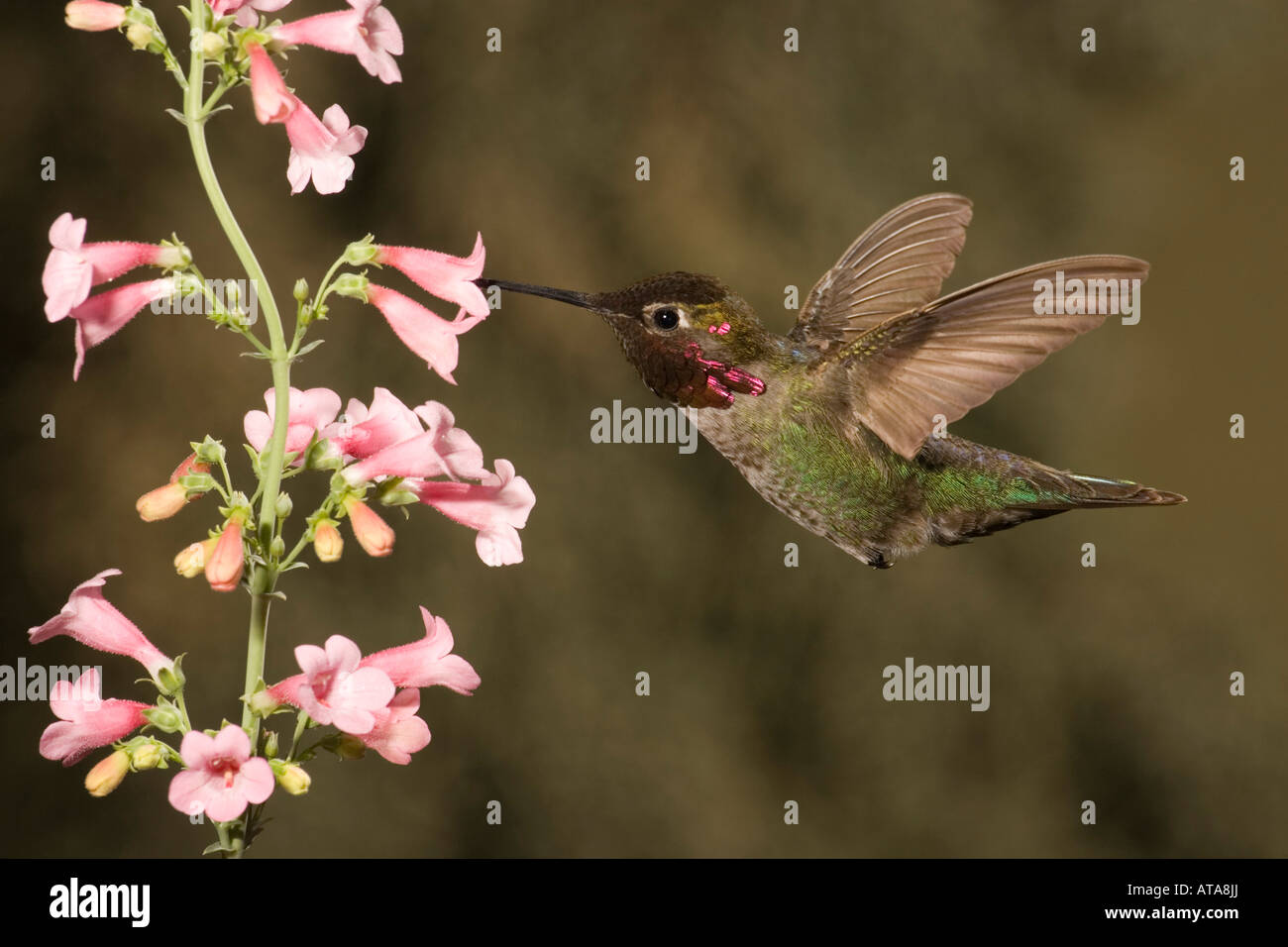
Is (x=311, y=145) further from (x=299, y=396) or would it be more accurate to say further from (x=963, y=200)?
(x=963, y=200)

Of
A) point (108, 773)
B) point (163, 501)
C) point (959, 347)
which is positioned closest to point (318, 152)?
point (163, 501)

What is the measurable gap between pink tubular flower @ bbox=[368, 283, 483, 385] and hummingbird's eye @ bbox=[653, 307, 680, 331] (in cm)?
24

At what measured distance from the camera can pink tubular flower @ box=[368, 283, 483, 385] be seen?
1.12 m

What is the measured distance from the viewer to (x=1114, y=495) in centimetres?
153

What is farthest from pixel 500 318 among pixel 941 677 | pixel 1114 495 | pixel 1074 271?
pixel 1074 271

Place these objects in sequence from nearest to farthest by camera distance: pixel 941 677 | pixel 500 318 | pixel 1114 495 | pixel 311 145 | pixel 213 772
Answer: pixel 213 772, pixel 311 145, pixel 1114 495, pixel 500 318, pixel 941 677

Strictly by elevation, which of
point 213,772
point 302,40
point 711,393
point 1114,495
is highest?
point 302,40

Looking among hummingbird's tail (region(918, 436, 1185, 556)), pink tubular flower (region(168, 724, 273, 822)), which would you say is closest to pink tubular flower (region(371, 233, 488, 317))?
pink tubular flower (region(168, 724, 273, 822))

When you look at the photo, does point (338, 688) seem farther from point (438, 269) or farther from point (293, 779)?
point (438, 269)

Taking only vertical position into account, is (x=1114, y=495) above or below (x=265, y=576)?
above

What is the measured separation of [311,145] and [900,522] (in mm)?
893

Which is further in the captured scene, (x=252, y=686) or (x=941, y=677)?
(x=941, y=677)

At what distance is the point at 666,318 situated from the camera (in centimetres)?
130

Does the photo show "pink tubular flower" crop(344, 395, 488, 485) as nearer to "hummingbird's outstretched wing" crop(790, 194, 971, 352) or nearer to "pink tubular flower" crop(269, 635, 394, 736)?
"pink tubular flower" crop(269, 635, 394, 736)
